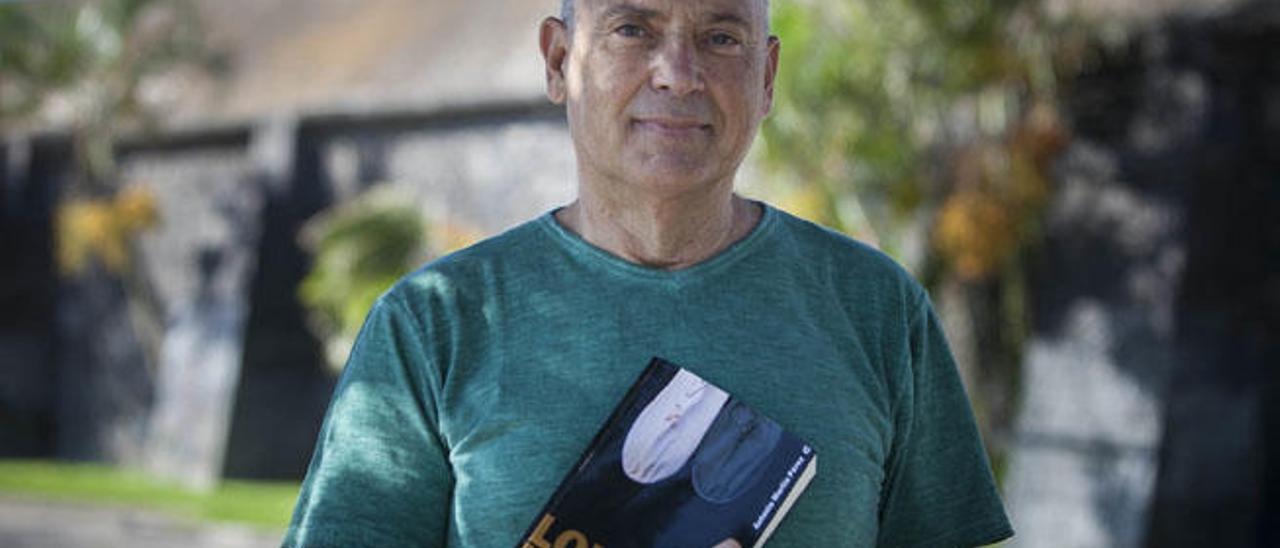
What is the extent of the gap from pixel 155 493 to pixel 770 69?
56.2ft

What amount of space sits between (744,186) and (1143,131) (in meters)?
2.51

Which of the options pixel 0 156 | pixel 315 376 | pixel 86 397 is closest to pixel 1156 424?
pixel 315 376

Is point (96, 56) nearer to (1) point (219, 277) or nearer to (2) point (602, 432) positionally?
(1) point (219, 277)

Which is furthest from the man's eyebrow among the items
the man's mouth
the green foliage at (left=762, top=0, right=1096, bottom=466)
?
the green foliage at (left=762, top=0, right=1096, bottom=466)

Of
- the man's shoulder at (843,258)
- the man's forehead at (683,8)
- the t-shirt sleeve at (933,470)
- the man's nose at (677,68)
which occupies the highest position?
the man's forehead at (683,8)

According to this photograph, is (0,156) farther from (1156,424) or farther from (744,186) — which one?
(1156,424)

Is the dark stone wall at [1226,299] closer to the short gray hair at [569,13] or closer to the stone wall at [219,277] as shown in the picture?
the stone wall at [219,277]

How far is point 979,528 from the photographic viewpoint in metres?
2.10

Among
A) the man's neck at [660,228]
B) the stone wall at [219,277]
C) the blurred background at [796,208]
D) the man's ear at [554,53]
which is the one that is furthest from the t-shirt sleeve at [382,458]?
the stone wall at [219,277]

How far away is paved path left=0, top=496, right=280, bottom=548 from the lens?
14195 mm

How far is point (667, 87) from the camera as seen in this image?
6.59 ft

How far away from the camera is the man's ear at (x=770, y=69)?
2131 millimetres

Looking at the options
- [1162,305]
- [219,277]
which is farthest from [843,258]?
[219,277]

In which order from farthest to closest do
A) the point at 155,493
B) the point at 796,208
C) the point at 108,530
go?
the point at 155,493 → the point at 108,530 → the point at 796,208
